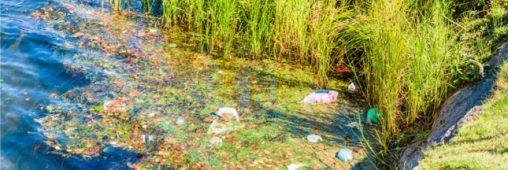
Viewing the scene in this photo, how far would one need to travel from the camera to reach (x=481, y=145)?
3.57 m

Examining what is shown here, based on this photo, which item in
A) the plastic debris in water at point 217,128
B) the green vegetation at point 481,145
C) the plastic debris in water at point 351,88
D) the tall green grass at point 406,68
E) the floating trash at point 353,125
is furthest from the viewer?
the plastic debris in water at point 351,88

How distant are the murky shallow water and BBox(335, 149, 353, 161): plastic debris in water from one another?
6cm

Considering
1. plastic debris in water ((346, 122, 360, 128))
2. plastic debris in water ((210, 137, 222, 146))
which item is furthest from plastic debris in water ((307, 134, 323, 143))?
plastic debris in water ((210, 137, 222, 146))

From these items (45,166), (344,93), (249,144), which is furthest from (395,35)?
(45,166)

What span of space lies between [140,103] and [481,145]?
271 centimetres

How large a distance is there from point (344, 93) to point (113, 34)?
2594 millimetres

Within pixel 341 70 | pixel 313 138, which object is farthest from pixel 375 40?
pixel 313 138

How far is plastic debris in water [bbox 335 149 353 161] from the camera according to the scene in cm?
412

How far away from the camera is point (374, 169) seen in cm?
408

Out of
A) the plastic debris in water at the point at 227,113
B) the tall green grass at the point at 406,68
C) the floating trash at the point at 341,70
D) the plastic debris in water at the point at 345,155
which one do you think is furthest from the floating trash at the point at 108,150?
the floating trash at the point at 341,70

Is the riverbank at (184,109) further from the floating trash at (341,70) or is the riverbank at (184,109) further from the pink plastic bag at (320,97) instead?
the floating trash at (341,70)

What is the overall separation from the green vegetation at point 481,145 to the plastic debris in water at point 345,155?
0.65 meters

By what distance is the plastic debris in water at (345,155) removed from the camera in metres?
4.12

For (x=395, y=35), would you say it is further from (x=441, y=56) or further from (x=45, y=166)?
(x=45, y=166)
